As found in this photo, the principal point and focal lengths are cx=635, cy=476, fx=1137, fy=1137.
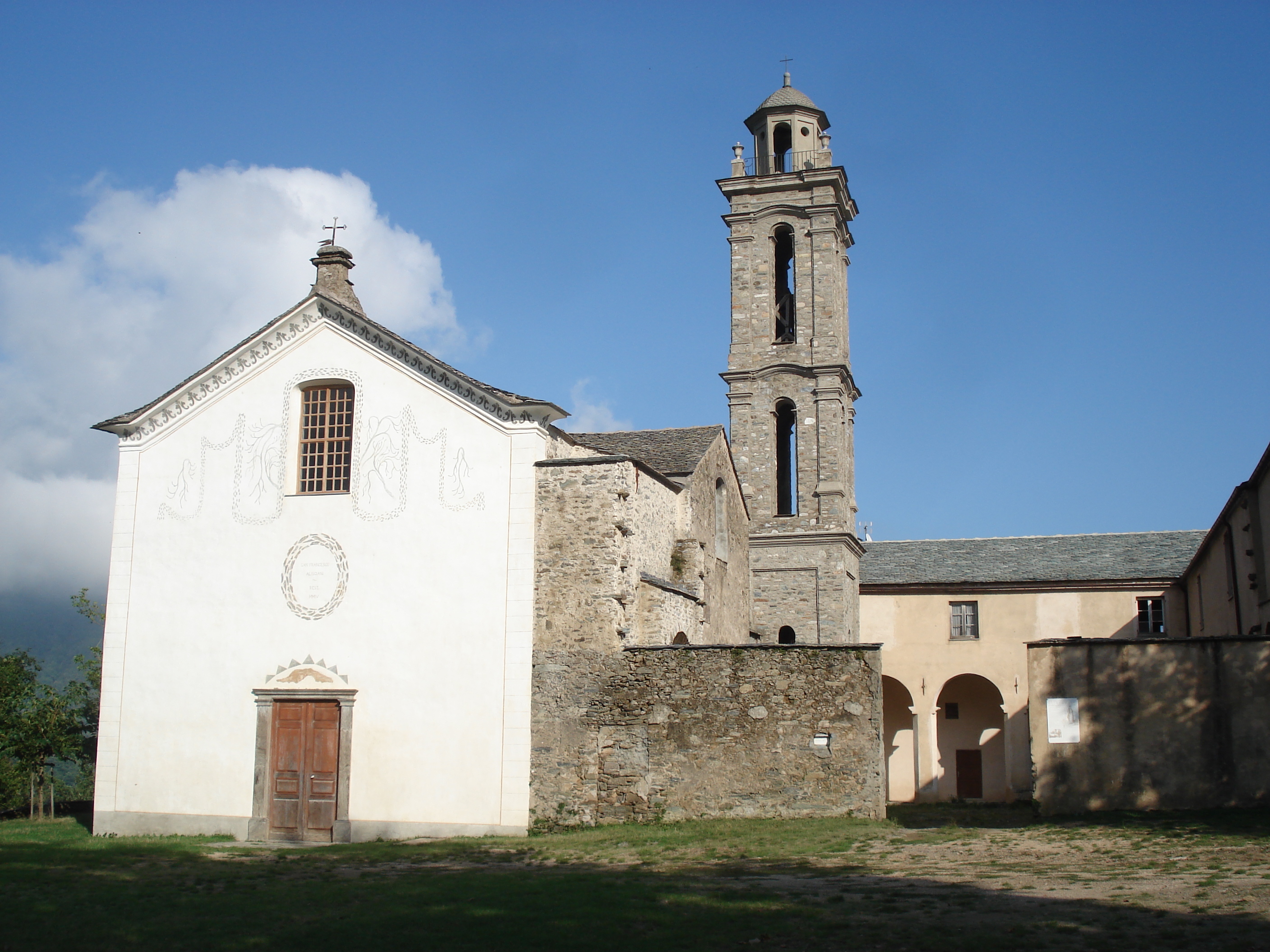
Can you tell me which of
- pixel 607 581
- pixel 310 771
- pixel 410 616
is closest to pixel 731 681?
pixel 607 581

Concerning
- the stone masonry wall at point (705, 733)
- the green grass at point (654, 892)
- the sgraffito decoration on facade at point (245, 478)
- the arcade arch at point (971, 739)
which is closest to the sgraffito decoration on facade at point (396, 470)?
the sgraffito decoration on facade at point (245, 478)

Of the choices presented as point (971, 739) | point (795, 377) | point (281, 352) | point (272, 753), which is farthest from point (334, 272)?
point (971, 739)

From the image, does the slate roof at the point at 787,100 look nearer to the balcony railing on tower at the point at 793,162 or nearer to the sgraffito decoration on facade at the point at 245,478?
the balcony railing on tower at the point at 793,162

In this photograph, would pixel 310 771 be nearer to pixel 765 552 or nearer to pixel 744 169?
pixel 765 552

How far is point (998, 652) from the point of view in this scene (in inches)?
1336

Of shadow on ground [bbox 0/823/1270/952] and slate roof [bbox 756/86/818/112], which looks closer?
shadow on ground [bbox 0/823/1270/952]

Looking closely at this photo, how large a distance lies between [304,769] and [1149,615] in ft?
85.3

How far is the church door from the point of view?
1888 cm

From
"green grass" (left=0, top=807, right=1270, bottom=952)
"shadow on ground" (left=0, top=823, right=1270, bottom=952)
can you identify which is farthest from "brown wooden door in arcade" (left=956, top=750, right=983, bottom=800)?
"shadow on ground" (left=0, top=823, right=1270, bottom=952)

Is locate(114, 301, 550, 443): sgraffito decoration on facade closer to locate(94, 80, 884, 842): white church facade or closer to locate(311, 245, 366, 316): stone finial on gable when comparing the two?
locate(94, 80, 884, 842): white church facade

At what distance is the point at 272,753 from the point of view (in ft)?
63.2

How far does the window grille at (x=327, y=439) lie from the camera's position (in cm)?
2023

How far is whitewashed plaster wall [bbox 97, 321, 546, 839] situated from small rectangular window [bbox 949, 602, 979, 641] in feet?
64.8

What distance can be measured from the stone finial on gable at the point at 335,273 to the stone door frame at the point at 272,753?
7977mm
